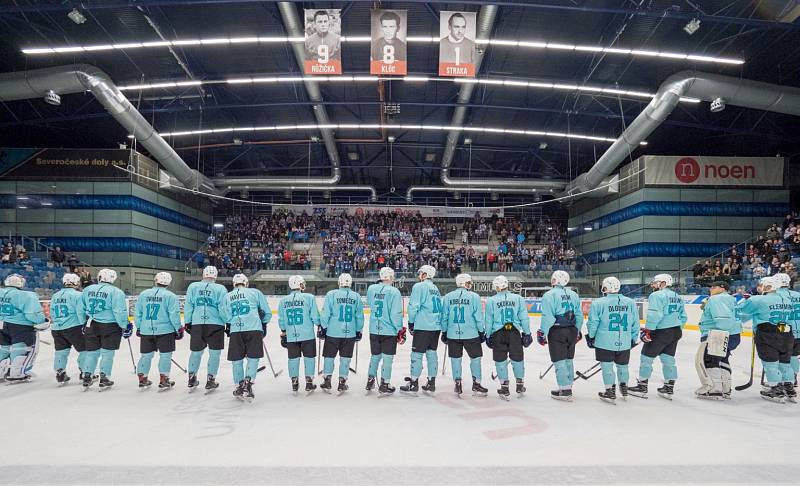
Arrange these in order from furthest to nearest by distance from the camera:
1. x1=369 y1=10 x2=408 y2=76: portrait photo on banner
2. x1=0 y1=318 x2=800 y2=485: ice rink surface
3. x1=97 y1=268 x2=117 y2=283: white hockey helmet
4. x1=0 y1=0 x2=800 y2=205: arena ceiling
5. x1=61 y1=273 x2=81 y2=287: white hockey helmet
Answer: x1=0 y1=0 x2=800 y2=205: arena ceiling < x1=369 y1=10 x2=408 y2=76: portrait photo on banner < x1=61 y1=273 x2=81 y2=287: white hockey helmet < x1=97 y1=268 x2=117 y2=283: white hockey helmet < x1=0 y1=318 x2=800 y2=485: ice rink surface

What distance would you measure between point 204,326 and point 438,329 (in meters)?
3.55

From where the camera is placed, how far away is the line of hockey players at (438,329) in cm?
720

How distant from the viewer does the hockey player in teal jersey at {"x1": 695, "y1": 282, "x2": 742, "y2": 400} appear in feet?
24.2

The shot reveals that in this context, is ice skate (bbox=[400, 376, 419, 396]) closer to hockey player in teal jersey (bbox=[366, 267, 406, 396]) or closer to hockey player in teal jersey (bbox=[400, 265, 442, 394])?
hockey player in teal jersey (bbox=[400, 265, 442, 394])

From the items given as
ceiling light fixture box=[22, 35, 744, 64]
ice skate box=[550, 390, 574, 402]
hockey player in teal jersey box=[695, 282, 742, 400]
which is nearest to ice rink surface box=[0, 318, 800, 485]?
ice skate box=[550, 390, 574, 402]

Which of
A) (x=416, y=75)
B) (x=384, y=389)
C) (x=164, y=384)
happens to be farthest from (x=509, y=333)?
(x=416, y=75)

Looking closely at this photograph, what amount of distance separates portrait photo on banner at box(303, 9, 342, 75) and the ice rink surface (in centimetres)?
819

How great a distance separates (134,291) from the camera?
2383cm

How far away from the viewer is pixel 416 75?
17.8 meters

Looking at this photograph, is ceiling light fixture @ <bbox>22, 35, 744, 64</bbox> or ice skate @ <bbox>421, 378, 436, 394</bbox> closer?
ice skate @ <bbox>421, 378, 436, 394</bbox>

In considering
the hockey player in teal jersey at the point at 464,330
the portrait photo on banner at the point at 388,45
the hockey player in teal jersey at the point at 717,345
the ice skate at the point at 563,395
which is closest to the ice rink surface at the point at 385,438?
the ice skate at the point at 563,395

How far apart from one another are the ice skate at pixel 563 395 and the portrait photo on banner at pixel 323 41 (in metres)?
9.13

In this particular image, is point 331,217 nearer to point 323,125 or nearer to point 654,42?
point 323,125

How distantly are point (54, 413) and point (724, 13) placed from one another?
18.8 m
